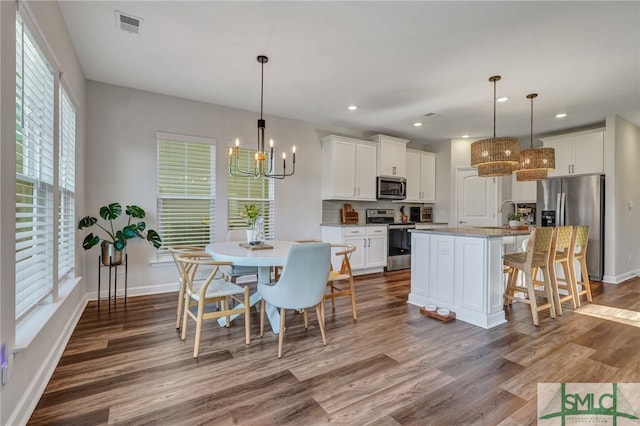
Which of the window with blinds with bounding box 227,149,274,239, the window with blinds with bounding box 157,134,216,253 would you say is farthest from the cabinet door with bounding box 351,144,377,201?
the window with blinds with bounding box 157,134,216,253

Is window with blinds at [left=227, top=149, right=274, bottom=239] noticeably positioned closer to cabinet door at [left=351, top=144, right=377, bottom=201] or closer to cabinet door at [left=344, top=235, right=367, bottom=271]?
cabinet door at [left=344, top=235, right=367, bottom=271]

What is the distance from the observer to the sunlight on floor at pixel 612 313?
3.14 meters

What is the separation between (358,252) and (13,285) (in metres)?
4.33

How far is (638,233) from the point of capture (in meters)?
5.54

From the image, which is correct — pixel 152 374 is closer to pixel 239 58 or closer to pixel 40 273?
pixel 40 273

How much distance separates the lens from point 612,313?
11.1ft

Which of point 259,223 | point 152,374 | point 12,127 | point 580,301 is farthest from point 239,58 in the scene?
point 580,301

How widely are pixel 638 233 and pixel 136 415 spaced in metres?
7.68

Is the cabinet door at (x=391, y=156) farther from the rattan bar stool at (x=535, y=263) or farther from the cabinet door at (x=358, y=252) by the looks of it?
the rattan bar stool at (x=535, y=263)

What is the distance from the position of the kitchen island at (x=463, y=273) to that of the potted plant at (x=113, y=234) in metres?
3.17

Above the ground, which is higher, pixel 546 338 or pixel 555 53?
pixel 555 53

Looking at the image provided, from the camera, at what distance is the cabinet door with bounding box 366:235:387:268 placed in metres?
5.41

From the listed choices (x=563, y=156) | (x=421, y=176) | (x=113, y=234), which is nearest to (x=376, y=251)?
(x=421, y=176)

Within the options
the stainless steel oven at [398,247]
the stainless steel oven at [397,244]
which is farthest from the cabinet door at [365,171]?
the stainless steel oven at [398,247]
